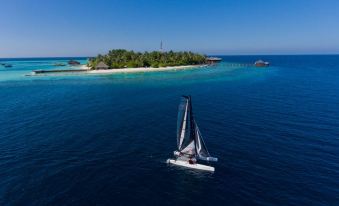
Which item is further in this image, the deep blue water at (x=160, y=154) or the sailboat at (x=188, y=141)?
the sailboat at (x=188, y=141)

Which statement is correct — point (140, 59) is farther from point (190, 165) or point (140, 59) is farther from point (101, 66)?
point (190, 165)

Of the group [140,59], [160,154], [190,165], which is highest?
[140,59]

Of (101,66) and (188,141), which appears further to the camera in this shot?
(101,66)

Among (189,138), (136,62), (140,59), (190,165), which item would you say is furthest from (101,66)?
(190,165)

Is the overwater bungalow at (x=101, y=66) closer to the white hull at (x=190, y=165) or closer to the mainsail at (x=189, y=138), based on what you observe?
the mainsail at (x=189, y=138)

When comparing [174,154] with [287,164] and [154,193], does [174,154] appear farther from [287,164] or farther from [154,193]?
[287,164]

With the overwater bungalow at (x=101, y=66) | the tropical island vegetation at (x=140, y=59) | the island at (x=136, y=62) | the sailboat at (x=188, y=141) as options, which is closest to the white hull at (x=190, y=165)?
the sailboat at (x=188, y=141)
